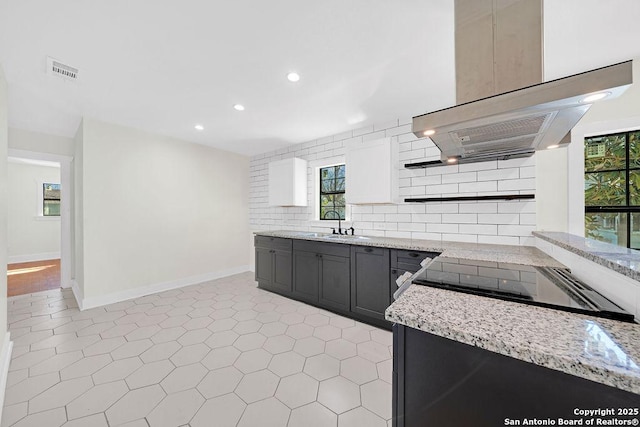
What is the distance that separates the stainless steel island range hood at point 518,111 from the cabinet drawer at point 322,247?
1.61 meters

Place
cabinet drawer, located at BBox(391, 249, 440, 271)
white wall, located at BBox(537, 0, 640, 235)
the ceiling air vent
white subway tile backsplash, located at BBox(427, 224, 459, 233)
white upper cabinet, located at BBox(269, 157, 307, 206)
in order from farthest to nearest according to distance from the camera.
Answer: white upper cabinet, located at BBox(269, 157, 307, 206) < white subway tile backsplash, located at BBox(427, 224, 459, 233) < cabinet drawer, located at BBox(391, 249, 440, 271) < the ceiling air vent < white wall, located at BBox(537, 0, 640, 235)

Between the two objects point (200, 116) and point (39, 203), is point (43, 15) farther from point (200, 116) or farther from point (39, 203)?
point (39, 203)

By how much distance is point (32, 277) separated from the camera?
460 cm

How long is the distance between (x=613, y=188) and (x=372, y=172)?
7.08 feet

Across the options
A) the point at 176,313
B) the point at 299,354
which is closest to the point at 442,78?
the point at 299,354

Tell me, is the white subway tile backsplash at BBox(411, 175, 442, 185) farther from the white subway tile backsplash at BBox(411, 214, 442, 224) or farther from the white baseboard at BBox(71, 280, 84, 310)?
the white baseboard at BBox(71, 280, 84, 310)

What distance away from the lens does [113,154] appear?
3.43 meters

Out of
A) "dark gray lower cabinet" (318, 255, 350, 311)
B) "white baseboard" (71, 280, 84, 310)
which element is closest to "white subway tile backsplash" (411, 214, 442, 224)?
"dark gray lower cabinet" (318, 255, 350, 311)

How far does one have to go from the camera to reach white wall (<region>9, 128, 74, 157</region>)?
343 centimetres

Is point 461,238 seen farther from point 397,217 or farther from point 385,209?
point 385,209

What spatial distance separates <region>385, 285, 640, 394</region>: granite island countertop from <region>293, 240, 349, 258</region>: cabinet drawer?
195 centimetres

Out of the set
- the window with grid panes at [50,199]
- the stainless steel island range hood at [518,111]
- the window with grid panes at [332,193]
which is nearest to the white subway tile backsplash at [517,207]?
the stainless steel island range hood at [518,111]

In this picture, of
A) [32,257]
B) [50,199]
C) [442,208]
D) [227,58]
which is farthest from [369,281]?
[50,199]

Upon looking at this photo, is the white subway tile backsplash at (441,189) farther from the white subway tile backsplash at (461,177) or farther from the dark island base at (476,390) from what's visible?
the dark island base at (476,390)
